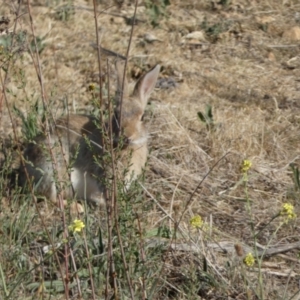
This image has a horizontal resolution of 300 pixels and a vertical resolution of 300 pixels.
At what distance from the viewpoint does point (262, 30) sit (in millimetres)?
7543

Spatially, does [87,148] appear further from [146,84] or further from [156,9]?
[156,9]

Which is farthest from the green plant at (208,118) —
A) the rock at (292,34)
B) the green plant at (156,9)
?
the green plant at (156,9)

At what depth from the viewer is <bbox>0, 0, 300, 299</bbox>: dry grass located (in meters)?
4.92

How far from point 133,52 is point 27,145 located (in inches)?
69.5

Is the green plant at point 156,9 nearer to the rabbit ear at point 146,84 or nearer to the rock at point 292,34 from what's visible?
the rock at point 292,34

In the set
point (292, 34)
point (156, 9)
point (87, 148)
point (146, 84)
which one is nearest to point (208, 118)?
point (146, 84)

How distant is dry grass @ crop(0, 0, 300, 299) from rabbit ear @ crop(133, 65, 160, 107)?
23 cm

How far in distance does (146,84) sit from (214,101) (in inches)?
31.8

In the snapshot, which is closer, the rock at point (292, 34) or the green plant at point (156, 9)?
the rock at point (292, 34)

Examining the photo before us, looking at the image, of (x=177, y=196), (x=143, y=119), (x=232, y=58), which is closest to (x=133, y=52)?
(x=232, y=58)

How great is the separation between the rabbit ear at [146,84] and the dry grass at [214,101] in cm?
23

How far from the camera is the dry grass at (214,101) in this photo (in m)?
4.92

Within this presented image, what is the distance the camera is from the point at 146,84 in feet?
19.2

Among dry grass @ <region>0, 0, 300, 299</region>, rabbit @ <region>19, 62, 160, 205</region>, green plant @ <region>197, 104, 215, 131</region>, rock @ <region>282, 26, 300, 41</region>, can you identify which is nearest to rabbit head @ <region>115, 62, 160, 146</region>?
rabbit @ <region>19, 62, 160, 205</region>
